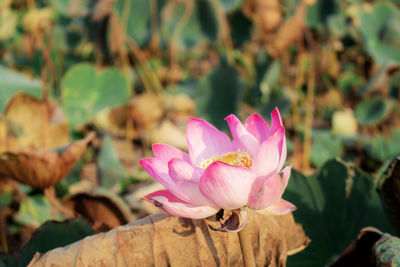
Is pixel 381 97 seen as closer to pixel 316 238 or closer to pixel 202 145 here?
pixel 316 238

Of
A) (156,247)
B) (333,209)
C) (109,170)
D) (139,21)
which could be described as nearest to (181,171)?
(156,247)

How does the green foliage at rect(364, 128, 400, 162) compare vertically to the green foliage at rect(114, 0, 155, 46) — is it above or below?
below

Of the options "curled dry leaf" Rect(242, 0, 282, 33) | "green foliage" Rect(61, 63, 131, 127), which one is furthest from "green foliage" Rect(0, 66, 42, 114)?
"curled dry leaf" Rect(242, 0, 282, 33)

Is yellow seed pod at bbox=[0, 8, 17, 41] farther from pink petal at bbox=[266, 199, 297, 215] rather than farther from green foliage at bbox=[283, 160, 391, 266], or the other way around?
pink petal at bbox=[266, 199, 297, 215]

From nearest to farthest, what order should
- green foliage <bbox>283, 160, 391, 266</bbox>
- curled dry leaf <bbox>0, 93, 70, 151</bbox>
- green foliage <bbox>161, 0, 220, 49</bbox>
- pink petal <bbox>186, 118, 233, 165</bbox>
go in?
pink petal <bbox>186, 118, 233, 165</bbox> → green foliage <bbox>283, 160, 391, 266</bbox> → curled dry leaf <bbox>0, 93, 70, 151</bbox> → green foliage <bbox>161, 0, 220, 49</bbox>

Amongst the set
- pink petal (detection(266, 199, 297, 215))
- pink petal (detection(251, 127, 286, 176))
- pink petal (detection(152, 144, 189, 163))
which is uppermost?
pink petal (detection(251, 127, 286, 176))

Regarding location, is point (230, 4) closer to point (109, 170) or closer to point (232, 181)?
point (109, 170)
